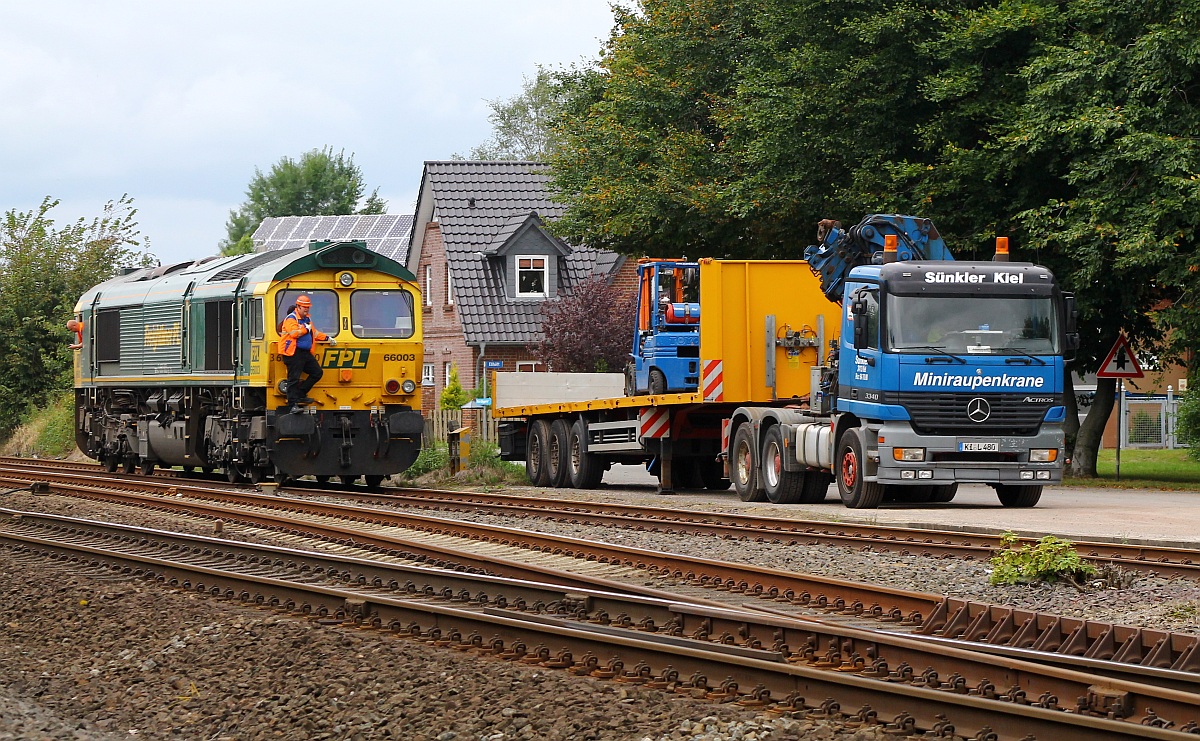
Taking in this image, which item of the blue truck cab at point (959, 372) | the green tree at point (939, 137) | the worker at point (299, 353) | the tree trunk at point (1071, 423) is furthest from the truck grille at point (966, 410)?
the tree trunk at point (1071, 423)

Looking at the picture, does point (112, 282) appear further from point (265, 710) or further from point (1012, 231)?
point (265, 710)

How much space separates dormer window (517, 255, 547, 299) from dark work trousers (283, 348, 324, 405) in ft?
84.5

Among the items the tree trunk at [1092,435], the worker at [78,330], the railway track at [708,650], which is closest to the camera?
the railway track at [708,650]

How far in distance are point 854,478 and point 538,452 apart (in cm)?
885

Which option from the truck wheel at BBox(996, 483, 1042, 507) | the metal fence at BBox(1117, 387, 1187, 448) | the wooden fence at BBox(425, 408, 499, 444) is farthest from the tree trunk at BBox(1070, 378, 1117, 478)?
the metal fence at BBox(1117, 387, 1187, 448)

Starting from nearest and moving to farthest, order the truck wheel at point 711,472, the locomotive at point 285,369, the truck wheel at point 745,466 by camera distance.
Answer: the truck wheel at point 745,466, the locomotive at point 285,369, the truck wheel at point 711,472

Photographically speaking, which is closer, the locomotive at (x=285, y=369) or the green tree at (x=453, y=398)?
the locomotive at (x=285, y=369)

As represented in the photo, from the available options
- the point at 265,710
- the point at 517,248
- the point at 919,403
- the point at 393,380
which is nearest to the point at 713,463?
the point at 393,380

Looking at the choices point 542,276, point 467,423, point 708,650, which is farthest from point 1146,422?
point 708,650

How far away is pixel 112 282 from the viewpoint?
1179 inches

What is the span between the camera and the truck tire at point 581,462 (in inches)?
1003

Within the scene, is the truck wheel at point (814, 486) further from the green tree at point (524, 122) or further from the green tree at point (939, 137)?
the green tree at point (524, 122)

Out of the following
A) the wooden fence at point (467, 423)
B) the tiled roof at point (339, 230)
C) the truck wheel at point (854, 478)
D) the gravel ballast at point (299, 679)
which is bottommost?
the gravel ballast at point (299, 679)

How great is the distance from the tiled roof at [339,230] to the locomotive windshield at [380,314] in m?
52.1
